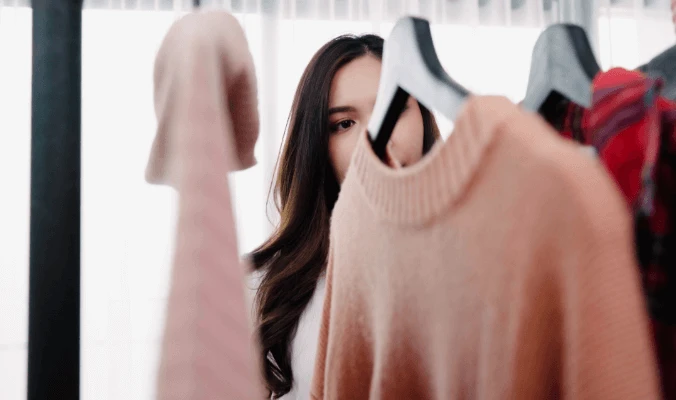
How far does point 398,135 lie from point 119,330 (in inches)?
51.2

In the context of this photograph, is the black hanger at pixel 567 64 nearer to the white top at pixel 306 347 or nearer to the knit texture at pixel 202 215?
the knit texture at pixel 202 215

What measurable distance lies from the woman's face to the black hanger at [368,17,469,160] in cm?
33

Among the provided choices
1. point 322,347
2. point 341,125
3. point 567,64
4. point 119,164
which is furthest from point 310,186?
point 119,164

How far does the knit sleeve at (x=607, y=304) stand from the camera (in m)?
0.23

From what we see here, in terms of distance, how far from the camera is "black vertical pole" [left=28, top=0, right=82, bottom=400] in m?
0.27

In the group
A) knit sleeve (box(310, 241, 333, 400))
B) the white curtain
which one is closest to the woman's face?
knit sleeve (box(310, 241, 333, 400))

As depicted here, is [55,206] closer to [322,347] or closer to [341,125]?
[322,347]

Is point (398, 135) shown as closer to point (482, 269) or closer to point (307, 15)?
point (482, 269)

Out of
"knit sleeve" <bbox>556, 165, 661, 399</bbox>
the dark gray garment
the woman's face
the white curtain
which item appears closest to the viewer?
"knit sleeve" <bbox>556, 165, 661, 399</bbox>

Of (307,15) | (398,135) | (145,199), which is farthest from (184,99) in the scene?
(307,15)

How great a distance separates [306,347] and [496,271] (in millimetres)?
549

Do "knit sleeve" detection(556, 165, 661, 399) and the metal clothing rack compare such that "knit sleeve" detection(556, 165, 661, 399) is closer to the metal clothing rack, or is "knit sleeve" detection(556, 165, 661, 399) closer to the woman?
the metal clothing rack

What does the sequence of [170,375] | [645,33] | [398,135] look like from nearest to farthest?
1. [170,375]
2. [398,135]
3. [645,33]

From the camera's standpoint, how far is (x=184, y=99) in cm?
28
